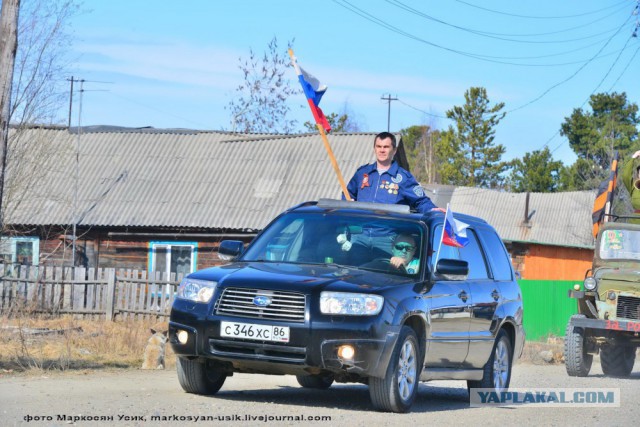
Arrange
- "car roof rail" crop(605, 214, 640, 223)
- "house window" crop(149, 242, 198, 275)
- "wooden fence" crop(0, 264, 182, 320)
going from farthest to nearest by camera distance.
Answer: "house window" crop(149, 242, 198, 275), "wooden fence" crop(0, 264, 182, 320), "car roof rail" crop(605, 214, 640, 223)

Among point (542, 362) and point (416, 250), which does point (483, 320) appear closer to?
point (416, 250)

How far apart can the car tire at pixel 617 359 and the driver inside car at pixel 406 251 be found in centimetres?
836

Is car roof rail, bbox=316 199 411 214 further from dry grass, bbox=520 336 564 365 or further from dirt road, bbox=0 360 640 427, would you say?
dry grass, bbox=520 336 564 365

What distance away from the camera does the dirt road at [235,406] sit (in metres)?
7.64

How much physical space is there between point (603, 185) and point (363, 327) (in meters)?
11.0

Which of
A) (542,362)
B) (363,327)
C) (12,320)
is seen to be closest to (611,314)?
(542,362)

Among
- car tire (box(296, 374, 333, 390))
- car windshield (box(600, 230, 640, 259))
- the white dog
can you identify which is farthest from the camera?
car windshield (box(600, 230, 640, 259))

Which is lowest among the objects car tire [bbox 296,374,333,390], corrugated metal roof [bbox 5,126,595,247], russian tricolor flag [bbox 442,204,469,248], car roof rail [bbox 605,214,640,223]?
car tire [bbox 296,374,333,390]

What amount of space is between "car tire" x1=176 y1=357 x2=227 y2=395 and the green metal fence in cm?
1917

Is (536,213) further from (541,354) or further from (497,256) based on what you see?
(497,256)

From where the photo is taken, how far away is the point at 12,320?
70.2 ft

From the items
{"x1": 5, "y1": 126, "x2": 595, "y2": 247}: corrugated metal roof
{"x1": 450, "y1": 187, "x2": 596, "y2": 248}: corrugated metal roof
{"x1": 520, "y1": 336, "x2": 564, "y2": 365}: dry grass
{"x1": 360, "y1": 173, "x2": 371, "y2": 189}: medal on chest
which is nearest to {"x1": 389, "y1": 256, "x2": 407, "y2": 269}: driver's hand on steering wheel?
{"x1": 360, "y1": 173, "x2": 371, "y2": 189}: medal on chest

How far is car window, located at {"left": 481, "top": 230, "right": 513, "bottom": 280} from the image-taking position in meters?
11.1

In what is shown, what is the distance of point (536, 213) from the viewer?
4522 centimetres
